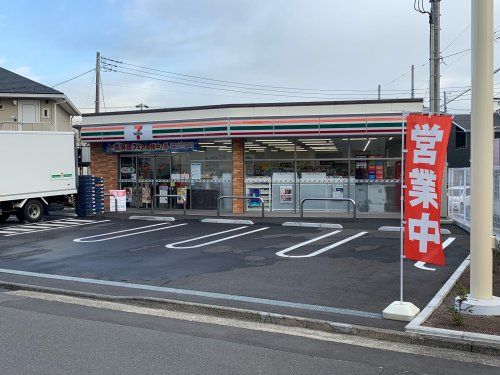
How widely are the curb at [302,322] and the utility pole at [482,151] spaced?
1.09 m

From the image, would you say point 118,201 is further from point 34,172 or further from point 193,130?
point 193,130

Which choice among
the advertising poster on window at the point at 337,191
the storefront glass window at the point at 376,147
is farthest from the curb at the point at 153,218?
the storefront glass window at the point at 376,147

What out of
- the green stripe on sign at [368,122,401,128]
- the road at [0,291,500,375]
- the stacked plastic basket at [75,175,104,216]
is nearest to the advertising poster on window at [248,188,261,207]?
the green stripe on sign at [368,122,401,128]

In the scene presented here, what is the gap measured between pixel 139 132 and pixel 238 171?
4.63m

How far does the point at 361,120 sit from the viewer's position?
19188 millimetres

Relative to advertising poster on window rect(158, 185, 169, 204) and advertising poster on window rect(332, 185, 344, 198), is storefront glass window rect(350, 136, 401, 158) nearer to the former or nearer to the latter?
advertising poster on window rect(332, 185, 344, 198)

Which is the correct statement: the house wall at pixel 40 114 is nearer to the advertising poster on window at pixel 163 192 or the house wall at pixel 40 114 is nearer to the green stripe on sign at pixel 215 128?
the advertising poster on window at pixel 163 192

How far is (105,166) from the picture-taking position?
23.6 metres

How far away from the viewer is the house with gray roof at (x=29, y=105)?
3378 cm

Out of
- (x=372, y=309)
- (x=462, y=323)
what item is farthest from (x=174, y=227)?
(x=462, y=323)

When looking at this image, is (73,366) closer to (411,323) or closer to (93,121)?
(411,323)

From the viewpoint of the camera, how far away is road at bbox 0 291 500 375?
4.85m

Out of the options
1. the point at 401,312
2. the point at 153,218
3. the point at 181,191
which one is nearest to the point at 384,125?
the point at 181,191

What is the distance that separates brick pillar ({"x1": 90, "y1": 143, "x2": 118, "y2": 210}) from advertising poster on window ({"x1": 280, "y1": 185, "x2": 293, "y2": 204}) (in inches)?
305
